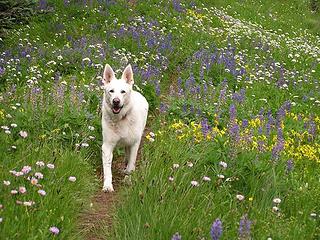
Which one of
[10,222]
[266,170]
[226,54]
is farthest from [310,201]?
[226,54]

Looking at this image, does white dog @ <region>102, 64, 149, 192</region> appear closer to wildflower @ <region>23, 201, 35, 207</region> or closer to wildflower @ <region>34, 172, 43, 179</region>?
wildflower @ <region>34, 172, 43, 179</region>

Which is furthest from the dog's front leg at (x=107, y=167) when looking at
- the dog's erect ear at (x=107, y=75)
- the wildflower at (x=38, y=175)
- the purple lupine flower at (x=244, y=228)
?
the purple lupine flower at (x=244, y=228)

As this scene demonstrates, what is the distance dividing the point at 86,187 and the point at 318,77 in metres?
9.48

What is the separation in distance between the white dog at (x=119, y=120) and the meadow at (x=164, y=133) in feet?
0.76

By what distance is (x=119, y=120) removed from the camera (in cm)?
700

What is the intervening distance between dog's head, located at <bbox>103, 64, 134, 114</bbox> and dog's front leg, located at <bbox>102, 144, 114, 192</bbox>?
0.56 meters

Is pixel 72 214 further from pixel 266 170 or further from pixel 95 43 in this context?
pixel 95 43

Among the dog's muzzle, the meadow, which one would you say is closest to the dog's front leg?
the meadow

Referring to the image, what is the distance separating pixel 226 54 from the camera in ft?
45.4

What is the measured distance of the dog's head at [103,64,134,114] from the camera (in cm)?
673

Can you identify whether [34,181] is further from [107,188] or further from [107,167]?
[107,167]

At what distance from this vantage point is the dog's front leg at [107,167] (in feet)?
21.6

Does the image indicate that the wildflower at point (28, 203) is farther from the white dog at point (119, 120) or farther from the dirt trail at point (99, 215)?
the white dog at point (119, 120)

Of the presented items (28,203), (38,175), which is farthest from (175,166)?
(28,203)
